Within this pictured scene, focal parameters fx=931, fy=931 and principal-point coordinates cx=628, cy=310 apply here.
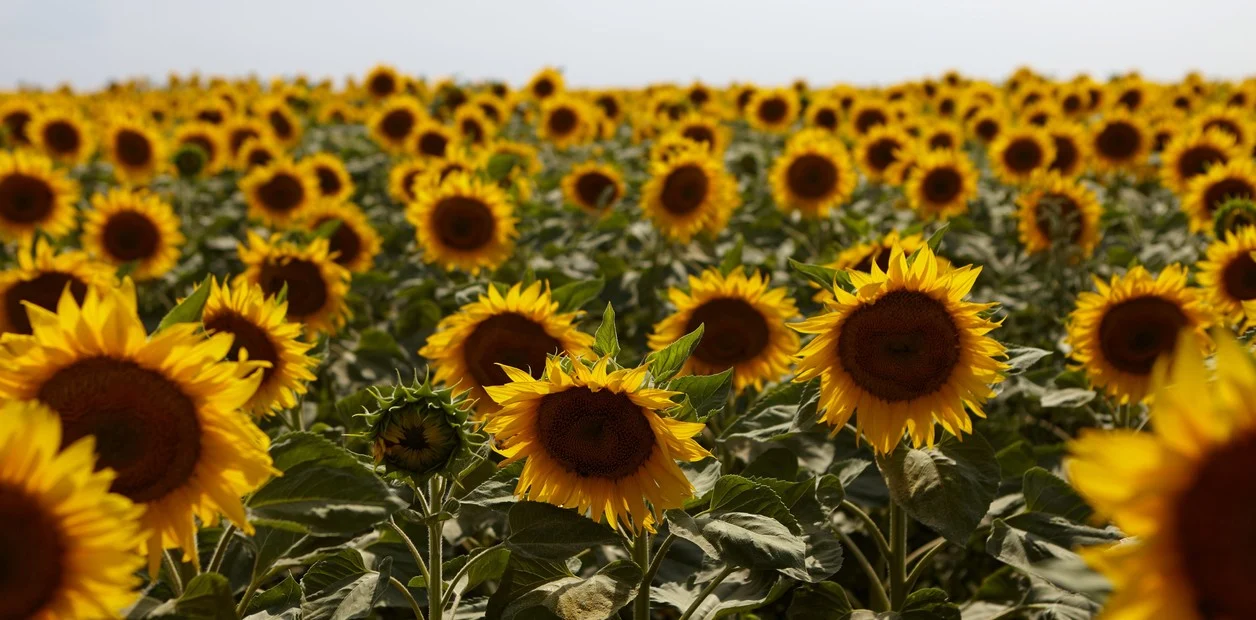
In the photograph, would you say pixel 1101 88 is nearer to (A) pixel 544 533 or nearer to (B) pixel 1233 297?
(B) pixel 1233 297

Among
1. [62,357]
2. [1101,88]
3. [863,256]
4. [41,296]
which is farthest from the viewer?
[1101,88]

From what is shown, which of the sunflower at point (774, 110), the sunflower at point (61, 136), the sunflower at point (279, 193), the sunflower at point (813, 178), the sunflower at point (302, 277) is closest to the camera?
the sunflower at point (302, 277)

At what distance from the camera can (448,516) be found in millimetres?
2318

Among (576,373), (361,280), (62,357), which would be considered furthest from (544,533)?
(361,280)

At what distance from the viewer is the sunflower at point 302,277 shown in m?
4.56

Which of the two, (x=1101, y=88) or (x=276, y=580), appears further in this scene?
(x=1101, y=88)

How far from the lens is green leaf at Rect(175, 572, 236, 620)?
2156mm

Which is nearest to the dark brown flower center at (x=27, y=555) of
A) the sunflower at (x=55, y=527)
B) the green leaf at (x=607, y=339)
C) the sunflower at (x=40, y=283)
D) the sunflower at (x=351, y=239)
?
the sunflower at (x=55, y=527)

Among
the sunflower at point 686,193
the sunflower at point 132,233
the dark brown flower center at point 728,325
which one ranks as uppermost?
the sunflower at point 686,193

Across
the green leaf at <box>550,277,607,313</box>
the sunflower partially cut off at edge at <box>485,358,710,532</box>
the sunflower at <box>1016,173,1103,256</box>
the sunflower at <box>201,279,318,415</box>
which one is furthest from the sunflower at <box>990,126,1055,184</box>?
the sunflower at <box>201,279,318,415</box>

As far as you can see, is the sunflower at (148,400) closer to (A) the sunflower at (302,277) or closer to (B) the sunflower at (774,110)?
(A) the sunflower at (302,277)

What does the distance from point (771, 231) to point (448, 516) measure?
5485mm

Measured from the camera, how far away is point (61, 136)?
953 cm

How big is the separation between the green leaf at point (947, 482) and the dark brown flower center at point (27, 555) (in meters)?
1.94
